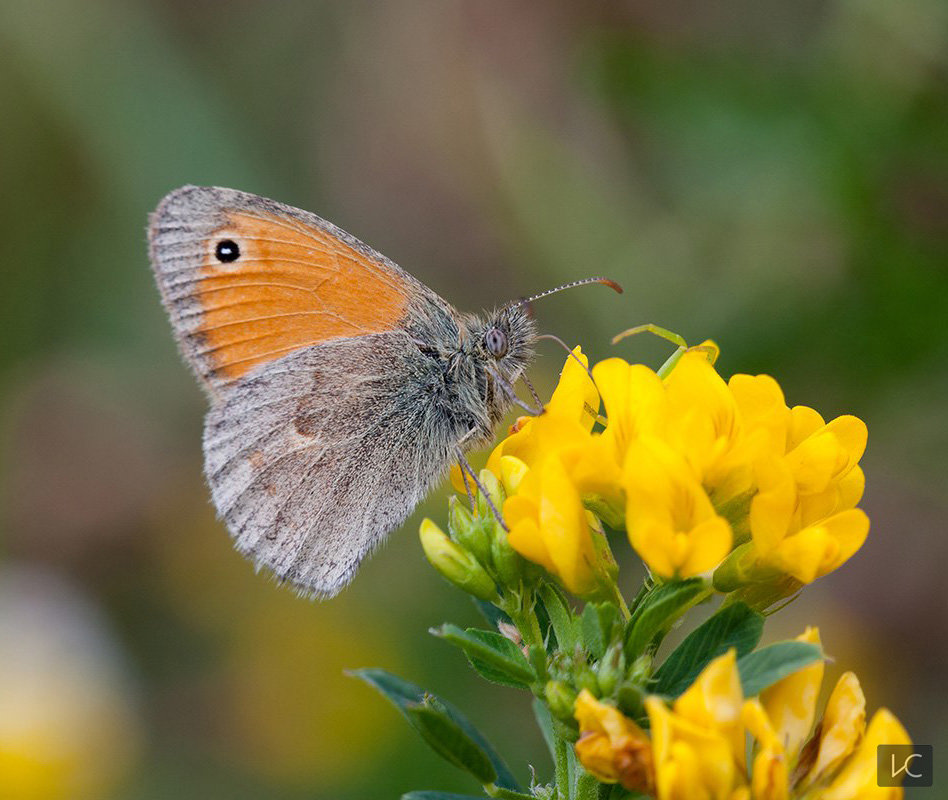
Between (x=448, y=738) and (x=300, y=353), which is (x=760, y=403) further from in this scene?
(x=300, y=353)

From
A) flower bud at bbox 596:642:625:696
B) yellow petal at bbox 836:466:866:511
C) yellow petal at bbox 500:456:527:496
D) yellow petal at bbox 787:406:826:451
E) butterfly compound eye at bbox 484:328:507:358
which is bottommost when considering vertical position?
flower bud at bbox 596:642:625:696

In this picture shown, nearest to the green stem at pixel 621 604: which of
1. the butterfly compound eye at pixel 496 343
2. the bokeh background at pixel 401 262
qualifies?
the butterfly compound eye at pixel 496 343

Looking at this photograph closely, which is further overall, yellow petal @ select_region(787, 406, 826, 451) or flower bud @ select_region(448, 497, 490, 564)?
flower bud @ select_region(448, 497, 490, 564)

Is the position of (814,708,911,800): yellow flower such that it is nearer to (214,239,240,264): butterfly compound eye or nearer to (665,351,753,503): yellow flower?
(665,351,753,503): yellow flower

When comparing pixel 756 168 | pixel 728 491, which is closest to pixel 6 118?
pixel 756 168

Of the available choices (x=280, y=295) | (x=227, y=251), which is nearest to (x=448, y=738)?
(x=280, y=295)

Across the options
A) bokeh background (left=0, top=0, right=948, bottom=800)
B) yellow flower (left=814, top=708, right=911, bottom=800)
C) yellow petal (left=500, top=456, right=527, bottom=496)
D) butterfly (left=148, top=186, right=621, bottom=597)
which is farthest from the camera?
bokeh background (left=0, top=0, right=948, bottom=800)

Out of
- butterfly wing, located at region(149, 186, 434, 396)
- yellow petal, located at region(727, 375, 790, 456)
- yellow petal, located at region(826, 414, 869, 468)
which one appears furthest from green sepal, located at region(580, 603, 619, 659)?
butterfly wing, located at region(149, 186, 434, 396)
